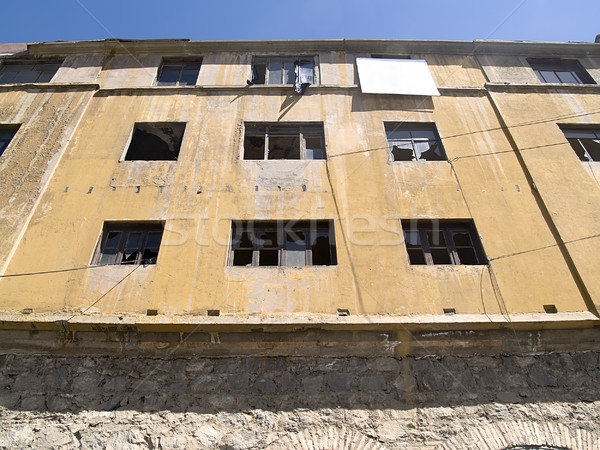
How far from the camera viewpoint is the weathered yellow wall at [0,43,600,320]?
637 cm

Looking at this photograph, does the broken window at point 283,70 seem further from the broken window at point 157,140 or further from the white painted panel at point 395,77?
the broken window at point 157,140

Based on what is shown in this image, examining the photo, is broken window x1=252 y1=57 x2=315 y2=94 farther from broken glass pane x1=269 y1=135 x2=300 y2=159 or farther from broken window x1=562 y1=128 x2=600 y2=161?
broken window x1=562 y1=128 x2=600 y2=161

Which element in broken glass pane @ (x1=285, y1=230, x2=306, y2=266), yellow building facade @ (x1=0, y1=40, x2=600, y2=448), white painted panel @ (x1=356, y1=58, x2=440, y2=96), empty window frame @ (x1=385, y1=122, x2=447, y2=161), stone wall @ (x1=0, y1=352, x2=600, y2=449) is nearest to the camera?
stone wall @ (x1=0, y1=352, x2=600, y2=449)

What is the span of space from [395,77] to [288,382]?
868cm

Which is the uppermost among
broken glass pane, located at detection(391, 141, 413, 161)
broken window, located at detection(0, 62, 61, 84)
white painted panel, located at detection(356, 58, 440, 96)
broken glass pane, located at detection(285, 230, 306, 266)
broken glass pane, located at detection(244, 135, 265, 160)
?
broken window, located at detection(0, 62, 61, 84)

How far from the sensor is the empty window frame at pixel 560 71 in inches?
425

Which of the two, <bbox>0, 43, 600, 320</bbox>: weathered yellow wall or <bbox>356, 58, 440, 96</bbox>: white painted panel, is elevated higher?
<bbox>356, 58, 440, 96</bbox>: white painted panel

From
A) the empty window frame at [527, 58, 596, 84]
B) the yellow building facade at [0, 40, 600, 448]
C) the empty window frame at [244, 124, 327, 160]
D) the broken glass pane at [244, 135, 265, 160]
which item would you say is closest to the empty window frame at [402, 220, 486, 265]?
the yellow building facade at [0, 40, 600, 448]

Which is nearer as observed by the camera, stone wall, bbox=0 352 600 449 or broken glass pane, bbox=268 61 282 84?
stone wall, bbox=0 352 600 449

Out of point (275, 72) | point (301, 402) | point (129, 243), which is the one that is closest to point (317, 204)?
point (301, 402)

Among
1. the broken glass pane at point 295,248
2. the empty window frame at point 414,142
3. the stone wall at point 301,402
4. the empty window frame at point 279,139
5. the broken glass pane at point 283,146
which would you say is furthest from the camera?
the broken glass pane at point 283,146

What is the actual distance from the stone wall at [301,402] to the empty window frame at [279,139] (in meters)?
5.28

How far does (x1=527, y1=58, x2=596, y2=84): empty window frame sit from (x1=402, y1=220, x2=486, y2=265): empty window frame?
22.3 ft

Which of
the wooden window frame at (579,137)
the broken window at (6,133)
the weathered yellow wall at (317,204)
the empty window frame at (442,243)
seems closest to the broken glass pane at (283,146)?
the weathered yellow wall at (317,204)
